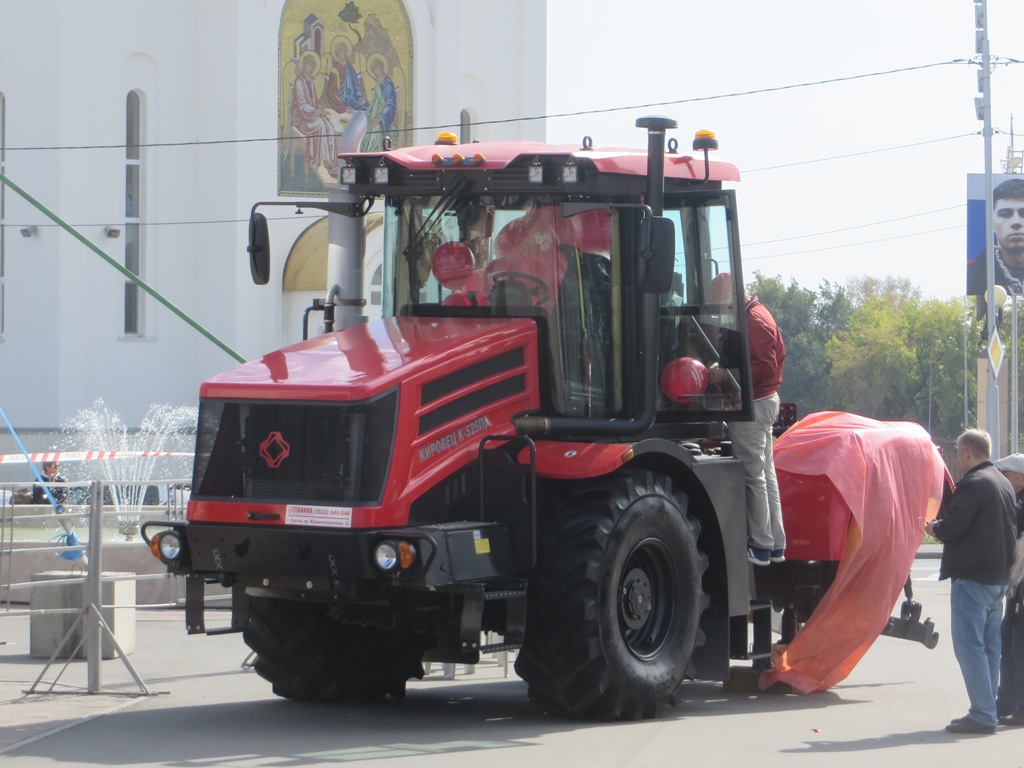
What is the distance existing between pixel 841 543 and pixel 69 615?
5.95m

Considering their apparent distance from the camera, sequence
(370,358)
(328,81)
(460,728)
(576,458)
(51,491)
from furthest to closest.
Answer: (328,81) < (51,491) < (460,728) < (576,458) < (370,358)

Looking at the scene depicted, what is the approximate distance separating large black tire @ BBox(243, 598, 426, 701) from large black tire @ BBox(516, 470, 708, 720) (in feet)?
4.32

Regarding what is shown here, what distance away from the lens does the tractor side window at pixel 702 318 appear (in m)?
9.98

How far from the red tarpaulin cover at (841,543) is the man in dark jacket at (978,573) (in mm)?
1469

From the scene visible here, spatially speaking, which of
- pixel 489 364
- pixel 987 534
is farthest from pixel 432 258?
pixel 987 534

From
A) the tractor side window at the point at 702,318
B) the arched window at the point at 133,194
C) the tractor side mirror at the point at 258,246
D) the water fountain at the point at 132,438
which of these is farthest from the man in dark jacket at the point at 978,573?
the arched window at the point at 133,194

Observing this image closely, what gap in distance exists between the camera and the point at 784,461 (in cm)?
1114

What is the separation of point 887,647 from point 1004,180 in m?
37.2

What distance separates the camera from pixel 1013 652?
32.1 ft

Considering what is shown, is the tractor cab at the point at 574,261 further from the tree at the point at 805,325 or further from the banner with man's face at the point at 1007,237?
the tree at the point at 805,325

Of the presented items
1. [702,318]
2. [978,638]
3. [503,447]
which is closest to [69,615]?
[503,447]

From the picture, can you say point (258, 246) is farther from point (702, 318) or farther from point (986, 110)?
point (986, 110)

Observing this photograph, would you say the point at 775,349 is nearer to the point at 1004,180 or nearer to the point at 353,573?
the point at 353,573

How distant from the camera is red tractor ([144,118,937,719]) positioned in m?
8.53
